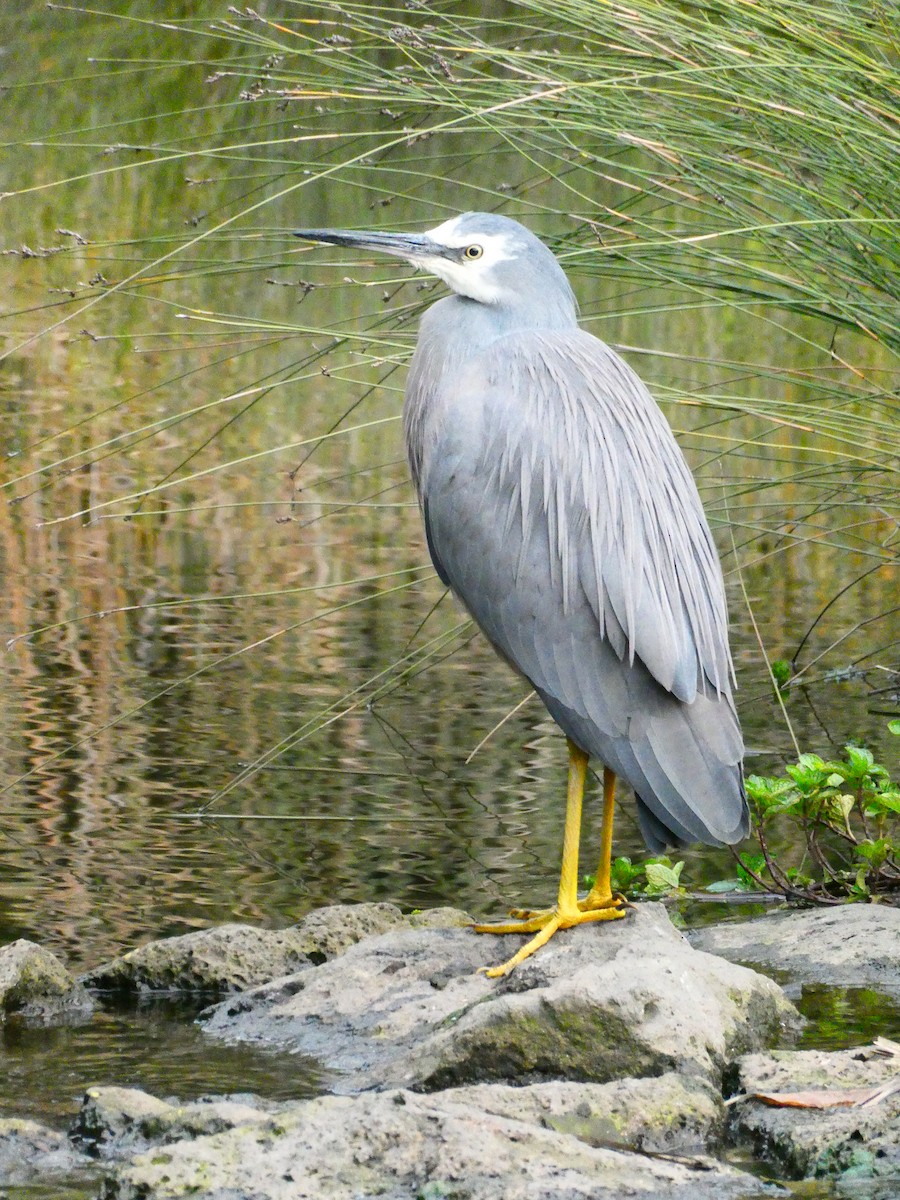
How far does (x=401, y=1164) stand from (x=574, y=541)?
1508 mm

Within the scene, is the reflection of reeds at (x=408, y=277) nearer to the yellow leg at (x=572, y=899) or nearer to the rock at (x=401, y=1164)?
the yellow leg at (x=572, y=899)

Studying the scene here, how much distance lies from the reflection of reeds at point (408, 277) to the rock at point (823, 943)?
3.29 feet

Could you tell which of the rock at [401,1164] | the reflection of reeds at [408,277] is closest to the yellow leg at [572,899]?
the rock at [401,1164]

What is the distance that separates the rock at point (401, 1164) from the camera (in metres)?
2.62

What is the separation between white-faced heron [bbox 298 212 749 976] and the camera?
3771 mm

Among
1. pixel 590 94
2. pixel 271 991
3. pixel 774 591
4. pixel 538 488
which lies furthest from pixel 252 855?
pixel 774 591

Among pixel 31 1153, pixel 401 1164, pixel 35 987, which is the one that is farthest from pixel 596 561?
pixel 31 1153

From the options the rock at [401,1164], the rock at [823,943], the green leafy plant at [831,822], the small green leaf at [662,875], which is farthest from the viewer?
the small green leaf at [662,875]

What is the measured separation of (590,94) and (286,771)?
196 centimetres

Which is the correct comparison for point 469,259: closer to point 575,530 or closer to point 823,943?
point 575,530

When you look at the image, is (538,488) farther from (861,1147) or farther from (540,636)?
(861,1147)

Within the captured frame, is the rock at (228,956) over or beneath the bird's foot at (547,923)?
beneath

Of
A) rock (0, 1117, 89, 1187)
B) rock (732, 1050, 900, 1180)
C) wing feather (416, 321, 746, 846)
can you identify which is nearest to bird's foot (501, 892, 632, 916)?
wing feather (416, 321, 746, 846)

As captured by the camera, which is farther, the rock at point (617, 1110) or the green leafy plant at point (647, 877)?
the green leafy plant at point (647, 877)
